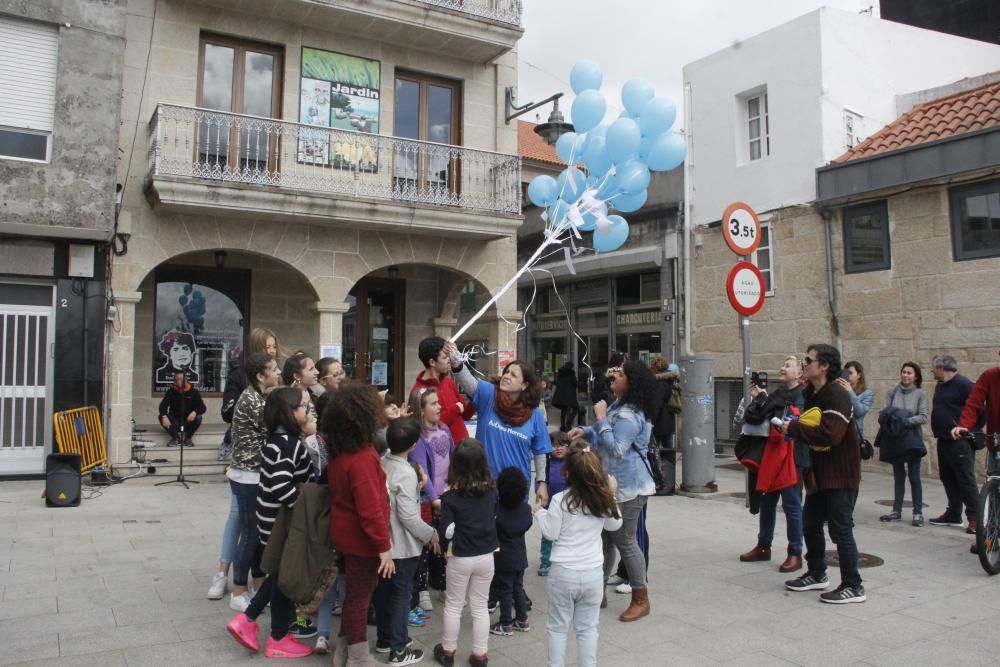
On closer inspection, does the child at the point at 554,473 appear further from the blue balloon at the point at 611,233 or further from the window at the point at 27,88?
the window at the point at 27,88

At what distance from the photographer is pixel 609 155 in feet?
24.7

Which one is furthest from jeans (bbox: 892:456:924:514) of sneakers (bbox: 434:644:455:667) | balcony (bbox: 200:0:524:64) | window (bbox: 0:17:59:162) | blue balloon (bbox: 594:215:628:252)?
window (bbox: 0:17:59:162)

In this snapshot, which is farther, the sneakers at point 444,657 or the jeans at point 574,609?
the sneakers at point 444,657

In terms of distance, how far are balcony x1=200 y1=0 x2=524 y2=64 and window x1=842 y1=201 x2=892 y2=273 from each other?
21.0 feet

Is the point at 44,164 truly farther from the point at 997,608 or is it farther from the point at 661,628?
the point at 997,608

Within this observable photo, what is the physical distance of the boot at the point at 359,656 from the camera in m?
4.02

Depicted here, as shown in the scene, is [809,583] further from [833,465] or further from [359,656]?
[359,656]

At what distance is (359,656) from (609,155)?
5280 millimetres

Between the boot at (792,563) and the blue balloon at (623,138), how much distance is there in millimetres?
3941

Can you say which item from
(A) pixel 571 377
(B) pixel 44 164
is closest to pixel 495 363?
(A) pixel 571 377

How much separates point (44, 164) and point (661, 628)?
10.1 m

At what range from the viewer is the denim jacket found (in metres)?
5.08

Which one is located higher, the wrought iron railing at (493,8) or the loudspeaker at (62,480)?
the wrought iron railing at (493,8)

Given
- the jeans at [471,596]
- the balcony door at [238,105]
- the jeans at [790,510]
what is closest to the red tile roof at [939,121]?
the jeans at [790,510]
